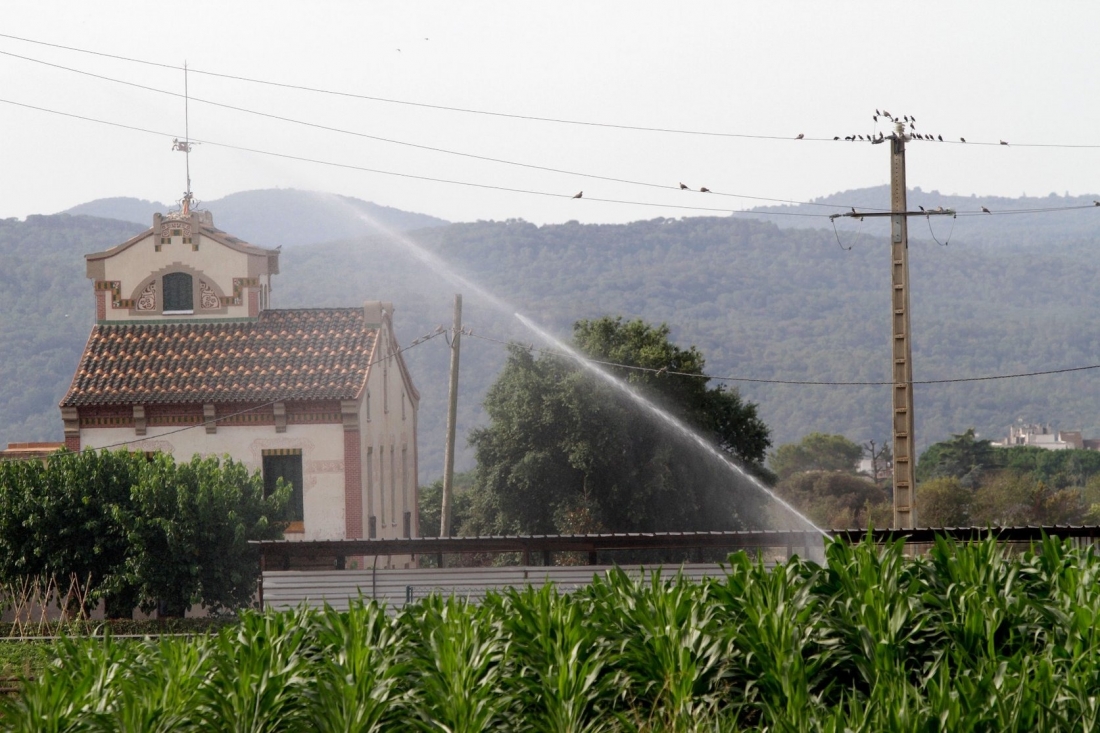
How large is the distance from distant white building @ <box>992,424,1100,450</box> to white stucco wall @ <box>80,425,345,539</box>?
110 meters

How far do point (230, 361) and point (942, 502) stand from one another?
6075cm

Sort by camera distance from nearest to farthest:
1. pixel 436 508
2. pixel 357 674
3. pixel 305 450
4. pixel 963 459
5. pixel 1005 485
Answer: pixel 357 674 < pixel 305 450 < pixel 436 508 < pixel 1005 485 < pixel 963 459

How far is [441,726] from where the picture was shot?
11047 millimetres

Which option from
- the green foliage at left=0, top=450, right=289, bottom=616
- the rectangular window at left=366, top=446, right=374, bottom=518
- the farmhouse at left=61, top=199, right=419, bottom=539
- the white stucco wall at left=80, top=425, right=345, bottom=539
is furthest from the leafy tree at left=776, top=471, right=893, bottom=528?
the green foliage at left=0, top=450, right=289, bottom=616

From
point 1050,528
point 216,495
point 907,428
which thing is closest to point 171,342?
point 216,495

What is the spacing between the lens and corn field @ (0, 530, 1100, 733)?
10812 mm

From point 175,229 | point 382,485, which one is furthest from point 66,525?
point 382,485

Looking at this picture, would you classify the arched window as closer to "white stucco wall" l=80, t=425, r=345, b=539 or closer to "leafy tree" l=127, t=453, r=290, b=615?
"white stucco wall" l=80, t=425, r=345, b=539

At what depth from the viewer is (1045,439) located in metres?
160

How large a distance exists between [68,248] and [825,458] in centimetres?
11569

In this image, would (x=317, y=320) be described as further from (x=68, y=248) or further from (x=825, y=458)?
(x=68, y=248)

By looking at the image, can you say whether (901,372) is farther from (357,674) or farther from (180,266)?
(180,266)

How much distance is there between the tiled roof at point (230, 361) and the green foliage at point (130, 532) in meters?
4.91

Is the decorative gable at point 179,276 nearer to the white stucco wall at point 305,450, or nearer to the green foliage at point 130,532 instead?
the white stucco wall at point 305,450
